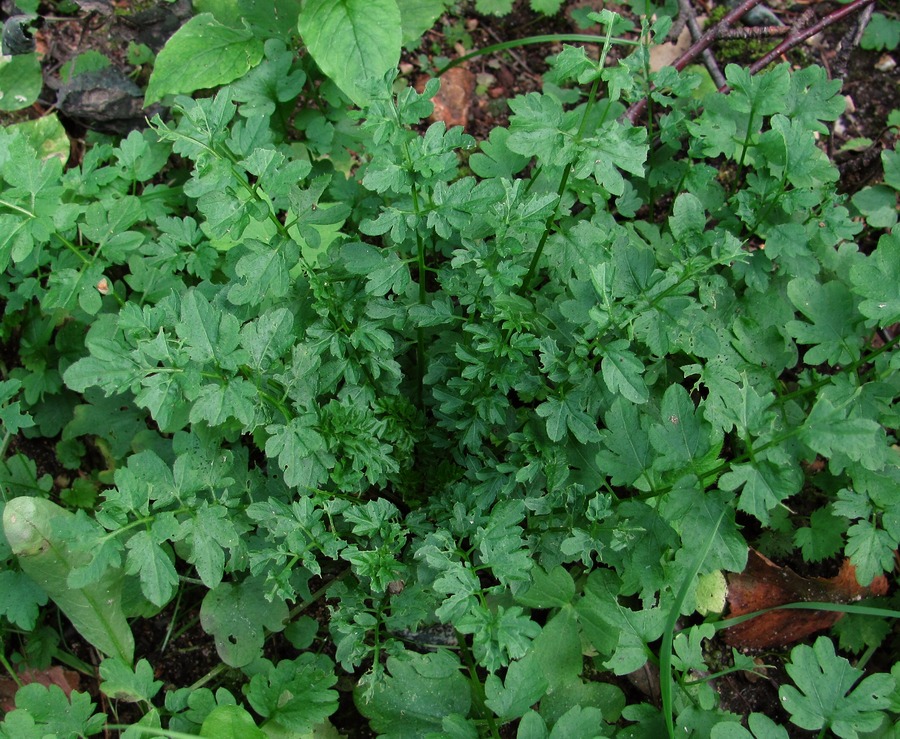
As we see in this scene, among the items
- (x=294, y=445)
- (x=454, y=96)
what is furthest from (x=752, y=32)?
(x=294, y=445)

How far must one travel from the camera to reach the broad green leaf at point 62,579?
247 cm

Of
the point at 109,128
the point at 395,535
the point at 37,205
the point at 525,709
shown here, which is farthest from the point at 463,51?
the point at 525,709

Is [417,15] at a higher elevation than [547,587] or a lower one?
higher

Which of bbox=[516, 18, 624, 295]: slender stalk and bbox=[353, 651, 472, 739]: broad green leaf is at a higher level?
bbox=[516, 18, 624, 295]: slender stalk

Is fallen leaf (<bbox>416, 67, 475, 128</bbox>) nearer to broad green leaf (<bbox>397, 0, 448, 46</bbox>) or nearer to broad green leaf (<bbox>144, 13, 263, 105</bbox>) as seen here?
broad green leaf (<bbox>397, 0, 448, 46</bbox>)

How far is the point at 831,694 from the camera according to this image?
87.3 inches

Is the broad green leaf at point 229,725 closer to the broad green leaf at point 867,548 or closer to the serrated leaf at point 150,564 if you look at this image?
the serrated leaf at point 150,564

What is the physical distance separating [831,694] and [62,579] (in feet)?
7.96

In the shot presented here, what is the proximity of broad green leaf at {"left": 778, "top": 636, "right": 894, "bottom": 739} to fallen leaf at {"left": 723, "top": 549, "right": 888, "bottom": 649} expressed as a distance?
0.51 m

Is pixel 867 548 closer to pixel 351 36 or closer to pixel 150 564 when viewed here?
pixel 150 564

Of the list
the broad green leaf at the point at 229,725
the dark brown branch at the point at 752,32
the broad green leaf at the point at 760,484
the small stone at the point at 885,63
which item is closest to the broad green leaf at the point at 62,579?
the broad green leaf at the point at 229,725

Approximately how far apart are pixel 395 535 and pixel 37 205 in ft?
5.09

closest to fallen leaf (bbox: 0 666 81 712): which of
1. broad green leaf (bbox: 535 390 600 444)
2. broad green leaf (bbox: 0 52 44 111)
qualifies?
broad green leaf (bbox: 535 390 600 444)

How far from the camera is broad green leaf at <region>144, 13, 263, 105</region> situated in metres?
2.91
